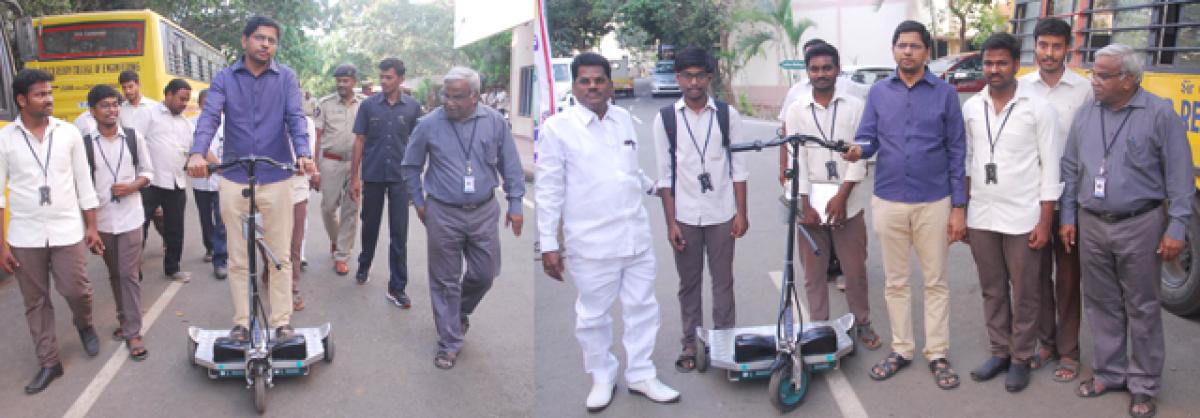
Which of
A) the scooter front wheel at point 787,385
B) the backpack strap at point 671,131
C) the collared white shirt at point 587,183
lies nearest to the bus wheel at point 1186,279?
the scooter front wheel at point 787,385

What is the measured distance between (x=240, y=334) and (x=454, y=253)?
132 cm

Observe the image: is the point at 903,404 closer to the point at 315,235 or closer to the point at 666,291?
the point at 666,291

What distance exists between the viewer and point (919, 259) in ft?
17.3

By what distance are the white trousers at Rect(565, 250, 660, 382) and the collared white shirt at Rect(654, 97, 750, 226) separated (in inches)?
17.9

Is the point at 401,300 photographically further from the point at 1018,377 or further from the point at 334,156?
the point at 1018,377

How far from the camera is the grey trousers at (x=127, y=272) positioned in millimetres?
6121

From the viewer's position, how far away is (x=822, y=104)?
5.85 metres

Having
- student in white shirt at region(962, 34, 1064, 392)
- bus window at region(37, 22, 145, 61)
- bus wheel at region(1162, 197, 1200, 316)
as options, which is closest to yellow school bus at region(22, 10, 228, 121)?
bus window at region(37, 22, 145, 61)

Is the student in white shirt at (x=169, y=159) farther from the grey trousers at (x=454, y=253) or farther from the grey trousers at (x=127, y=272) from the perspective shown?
the grey trousers at (x=454, y=253)

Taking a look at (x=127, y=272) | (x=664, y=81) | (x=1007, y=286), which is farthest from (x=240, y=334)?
(x=664, y=81)

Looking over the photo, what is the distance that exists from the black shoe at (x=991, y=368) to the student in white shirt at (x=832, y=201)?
69 centimetres

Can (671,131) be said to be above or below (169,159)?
above

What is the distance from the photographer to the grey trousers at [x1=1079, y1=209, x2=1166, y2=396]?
15.1 feet

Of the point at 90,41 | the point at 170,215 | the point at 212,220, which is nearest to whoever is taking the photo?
the point at 170,215
